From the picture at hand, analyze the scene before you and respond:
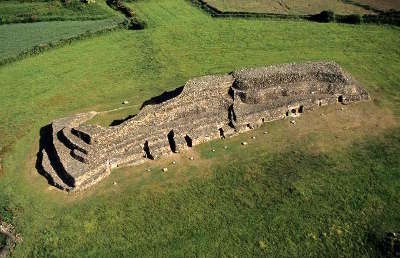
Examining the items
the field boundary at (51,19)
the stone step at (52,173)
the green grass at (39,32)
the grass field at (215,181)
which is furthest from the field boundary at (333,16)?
the stone step at (52,173)

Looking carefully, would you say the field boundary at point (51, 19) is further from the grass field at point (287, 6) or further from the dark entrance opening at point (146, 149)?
the dark entrance opening at point (146, 149)

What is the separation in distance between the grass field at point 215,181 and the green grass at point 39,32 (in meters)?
4.70

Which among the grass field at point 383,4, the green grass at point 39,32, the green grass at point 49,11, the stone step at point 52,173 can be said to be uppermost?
the grass field at point 383,4

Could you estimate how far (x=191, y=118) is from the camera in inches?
1375

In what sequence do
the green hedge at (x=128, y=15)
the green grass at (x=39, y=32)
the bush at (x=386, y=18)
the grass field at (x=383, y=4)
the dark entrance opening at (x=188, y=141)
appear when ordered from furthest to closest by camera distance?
1. the grass field at (x=383, y=4)
2. the green hedge at (x=128, y=15)
3. the bush at (x=386, y=18)
4. the green grass at (x=39, y=32)
5. the dark entrance opening at (x=188, y=141)

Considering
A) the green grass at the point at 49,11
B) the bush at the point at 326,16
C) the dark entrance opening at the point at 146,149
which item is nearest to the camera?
the dark entrance opening at the point at 146,149

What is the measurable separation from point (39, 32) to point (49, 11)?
710cm

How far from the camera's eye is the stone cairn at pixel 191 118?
103 ft

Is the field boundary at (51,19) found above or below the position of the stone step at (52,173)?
above

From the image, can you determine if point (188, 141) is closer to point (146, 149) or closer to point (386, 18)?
point (146, 149)

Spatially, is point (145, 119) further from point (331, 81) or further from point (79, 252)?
point (331, 81)

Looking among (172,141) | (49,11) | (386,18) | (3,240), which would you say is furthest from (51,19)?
(386,18)

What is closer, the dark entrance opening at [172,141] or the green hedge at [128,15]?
the dark entrance opening at [172,141]

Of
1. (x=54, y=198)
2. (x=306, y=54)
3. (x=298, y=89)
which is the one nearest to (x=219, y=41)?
(x=306, y=54)
